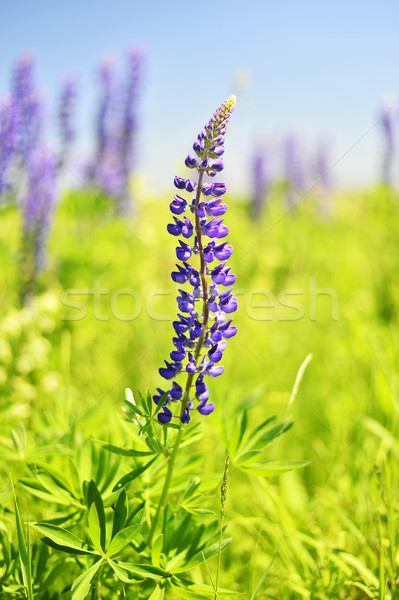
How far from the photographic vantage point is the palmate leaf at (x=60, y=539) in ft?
3.74

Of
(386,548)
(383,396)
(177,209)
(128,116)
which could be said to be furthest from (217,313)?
(128,116)

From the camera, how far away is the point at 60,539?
3.78ft

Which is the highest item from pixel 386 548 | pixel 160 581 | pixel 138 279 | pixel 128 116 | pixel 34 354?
pixel 128 116

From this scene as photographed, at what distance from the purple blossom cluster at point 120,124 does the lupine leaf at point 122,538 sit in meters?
5.18

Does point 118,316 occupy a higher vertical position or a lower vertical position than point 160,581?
higher

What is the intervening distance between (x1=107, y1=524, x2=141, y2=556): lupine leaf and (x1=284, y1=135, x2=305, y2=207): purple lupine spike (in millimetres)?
9749

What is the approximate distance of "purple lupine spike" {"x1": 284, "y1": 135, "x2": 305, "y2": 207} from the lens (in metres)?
10.5

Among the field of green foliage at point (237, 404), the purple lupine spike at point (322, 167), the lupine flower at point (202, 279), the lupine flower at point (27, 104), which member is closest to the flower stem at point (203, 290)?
the lupine flower at point (202, 279)

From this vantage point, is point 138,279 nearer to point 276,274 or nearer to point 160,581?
point 276,274

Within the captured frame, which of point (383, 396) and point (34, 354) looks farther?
point (34, 354)

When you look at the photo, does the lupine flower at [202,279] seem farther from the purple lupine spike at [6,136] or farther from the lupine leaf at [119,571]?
the purple lupine spike at [6,136]

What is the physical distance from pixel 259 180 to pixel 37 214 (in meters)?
6.73

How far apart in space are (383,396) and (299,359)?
2.76 ft

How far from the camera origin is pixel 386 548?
1.56 meters
